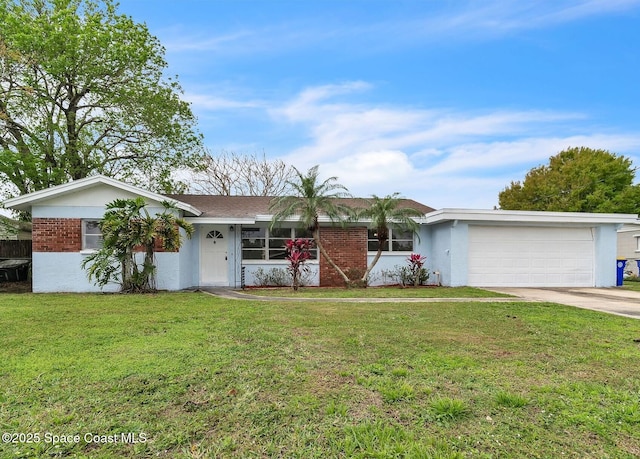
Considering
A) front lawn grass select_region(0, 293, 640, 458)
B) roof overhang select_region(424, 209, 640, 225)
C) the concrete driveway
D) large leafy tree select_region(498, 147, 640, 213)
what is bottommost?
the concrete driveway

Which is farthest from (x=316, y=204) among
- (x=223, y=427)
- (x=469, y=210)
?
(x=223, y=427)

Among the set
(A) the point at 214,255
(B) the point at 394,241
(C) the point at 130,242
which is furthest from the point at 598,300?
(C) the point at 130,242

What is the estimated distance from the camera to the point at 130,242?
1099 cm

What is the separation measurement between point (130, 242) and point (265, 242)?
4.93 meters

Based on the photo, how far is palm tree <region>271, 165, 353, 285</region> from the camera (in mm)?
13016

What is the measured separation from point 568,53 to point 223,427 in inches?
644

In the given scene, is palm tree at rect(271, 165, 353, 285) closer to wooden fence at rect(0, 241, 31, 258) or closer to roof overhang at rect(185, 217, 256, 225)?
roof overhang at rect(185, 217, 256, 225)

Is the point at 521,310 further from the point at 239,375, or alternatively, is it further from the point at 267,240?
the point at 267,240

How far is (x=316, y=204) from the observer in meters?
13.1

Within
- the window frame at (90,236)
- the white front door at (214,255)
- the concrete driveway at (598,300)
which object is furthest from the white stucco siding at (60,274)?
the concrete driveway at (598,300)

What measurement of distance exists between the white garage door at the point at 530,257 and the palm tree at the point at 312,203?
5079mm

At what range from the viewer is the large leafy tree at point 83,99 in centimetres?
1498

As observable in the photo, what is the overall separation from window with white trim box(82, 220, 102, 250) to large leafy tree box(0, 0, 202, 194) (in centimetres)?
507

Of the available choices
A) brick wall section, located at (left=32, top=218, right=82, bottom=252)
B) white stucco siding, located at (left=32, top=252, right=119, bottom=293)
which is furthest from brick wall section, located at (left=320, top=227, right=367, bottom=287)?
brick wall section, located at (left=32, top=218, right=82, bottom=252)
